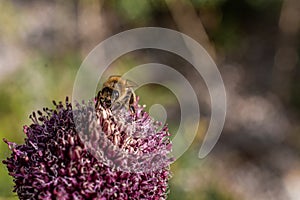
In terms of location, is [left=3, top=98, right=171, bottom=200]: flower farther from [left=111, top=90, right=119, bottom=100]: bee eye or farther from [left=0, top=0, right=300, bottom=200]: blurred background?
[left=0, top=0, right=300, bottom=200]: blurred background

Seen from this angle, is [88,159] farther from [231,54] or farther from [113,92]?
[231,54]

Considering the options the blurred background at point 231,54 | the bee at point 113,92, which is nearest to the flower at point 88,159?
the bee at point 113,92

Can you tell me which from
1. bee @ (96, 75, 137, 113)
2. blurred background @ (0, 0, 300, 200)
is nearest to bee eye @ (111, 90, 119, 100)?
bee @ (96, 75, 137, 113)

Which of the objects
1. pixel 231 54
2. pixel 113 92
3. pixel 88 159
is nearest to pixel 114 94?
pixel 113 92

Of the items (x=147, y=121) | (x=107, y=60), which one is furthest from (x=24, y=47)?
(x=147, y=121)

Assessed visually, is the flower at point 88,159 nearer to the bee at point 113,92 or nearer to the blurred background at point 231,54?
the bee at point 113,92

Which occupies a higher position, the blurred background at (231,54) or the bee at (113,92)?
the blurred background at (231,54)

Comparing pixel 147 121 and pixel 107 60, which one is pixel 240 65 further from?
pixel 147 121
